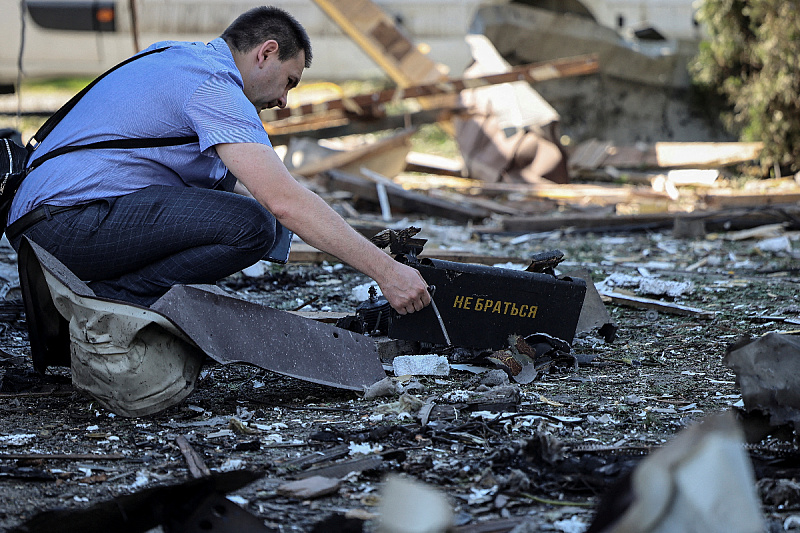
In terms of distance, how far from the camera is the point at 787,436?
2.40 meters

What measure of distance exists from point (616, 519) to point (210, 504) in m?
0.98

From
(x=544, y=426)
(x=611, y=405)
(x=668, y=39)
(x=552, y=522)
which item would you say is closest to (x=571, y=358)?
(x=611, y=405)

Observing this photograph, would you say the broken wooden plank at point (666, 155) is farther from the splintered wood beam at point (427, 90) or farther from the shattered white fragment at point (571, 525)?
the shattered white fragment at point (571, 525)

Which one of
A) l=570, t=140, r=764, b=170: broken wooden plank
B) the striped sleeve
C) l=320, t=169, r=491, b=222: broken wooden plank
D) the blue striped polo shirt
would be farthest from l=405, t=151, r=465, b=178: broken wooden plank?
the striped sleeve

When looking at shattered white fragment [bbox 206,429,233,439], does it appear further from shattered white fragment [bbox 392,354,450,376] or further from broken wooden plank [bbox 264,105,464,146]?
broken wooden plank [bbox 264,105,464,146]

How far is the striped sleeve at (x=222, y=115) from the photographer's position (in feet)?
9.42

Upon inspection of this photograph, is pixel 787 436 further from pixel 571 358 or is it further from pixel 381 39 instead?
pixel 381 39

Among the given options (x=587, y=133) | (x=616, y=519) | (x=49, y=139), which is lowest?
(x=587, y=133)

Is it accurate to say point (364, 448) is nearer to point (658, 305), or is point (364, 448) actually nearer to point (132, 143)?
point (132, 143)

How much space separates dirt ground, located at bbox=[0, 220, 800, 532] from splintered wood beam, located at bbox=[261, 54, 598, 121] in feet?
21.0

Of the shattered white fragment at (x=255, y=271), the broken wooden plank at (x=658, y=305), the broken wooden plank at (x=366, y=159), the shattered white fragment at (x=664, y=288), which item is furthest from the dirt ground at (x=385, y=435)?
the broken wooden plank at (x=366, y=159)

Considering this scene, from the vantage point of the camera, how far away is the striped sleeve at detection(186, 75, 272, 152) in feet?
9.42

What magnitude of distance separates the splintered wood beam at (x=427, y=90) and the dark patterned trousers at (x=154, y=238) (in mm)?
6815

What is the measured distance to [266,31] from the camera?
328cm
